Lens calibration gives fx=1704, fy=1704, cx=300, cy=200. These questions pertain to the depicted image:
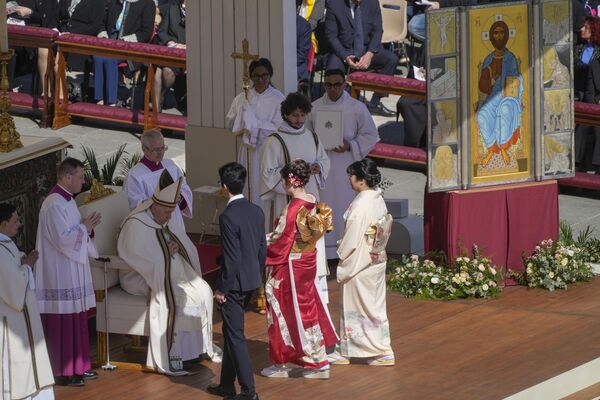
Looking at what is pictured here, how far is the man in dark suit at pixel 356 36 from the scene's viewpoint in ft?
63.7

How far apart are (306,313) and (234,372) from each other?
2.41ft

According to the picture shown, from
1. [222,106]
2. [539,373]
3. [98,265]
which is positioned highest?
[222,106]

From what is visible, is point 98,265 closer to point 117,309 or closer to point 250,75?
point 117,309

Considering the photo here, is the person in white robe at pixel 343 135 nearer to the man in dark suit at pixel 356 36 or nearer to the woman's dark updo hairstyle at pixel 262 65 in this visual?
the woman's dark updo hairstyle at pixel 262 65

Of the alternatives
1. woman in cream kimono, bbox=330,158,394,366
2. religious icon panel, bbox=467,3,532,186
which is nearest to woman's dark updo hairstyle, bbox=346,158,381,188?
woman in cream kimono, bbox=330,158,394,366

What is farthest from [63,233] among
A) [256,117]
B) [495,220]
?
[495,220]

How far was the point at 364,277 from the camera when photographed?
12.8 m

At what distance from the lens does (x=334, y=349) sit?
12977 millimetres

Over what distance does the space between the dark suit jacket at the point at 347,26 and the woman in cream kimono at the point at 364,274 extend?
6871mm

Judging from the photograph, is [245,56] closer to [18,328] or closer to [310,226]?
[310,226]

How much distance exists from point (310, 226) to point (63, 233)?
5.83 ft

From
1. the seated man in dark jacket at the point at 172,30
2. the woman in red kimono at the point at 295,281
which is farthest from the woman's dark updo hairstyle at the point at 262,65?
the seated man in dark jacket at the point at 172,30

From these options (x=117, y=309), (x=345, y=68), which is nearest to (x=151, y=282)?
(x=117, y=309)

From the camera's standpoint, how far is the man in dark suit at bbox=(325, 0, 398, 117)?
19.4 metres
